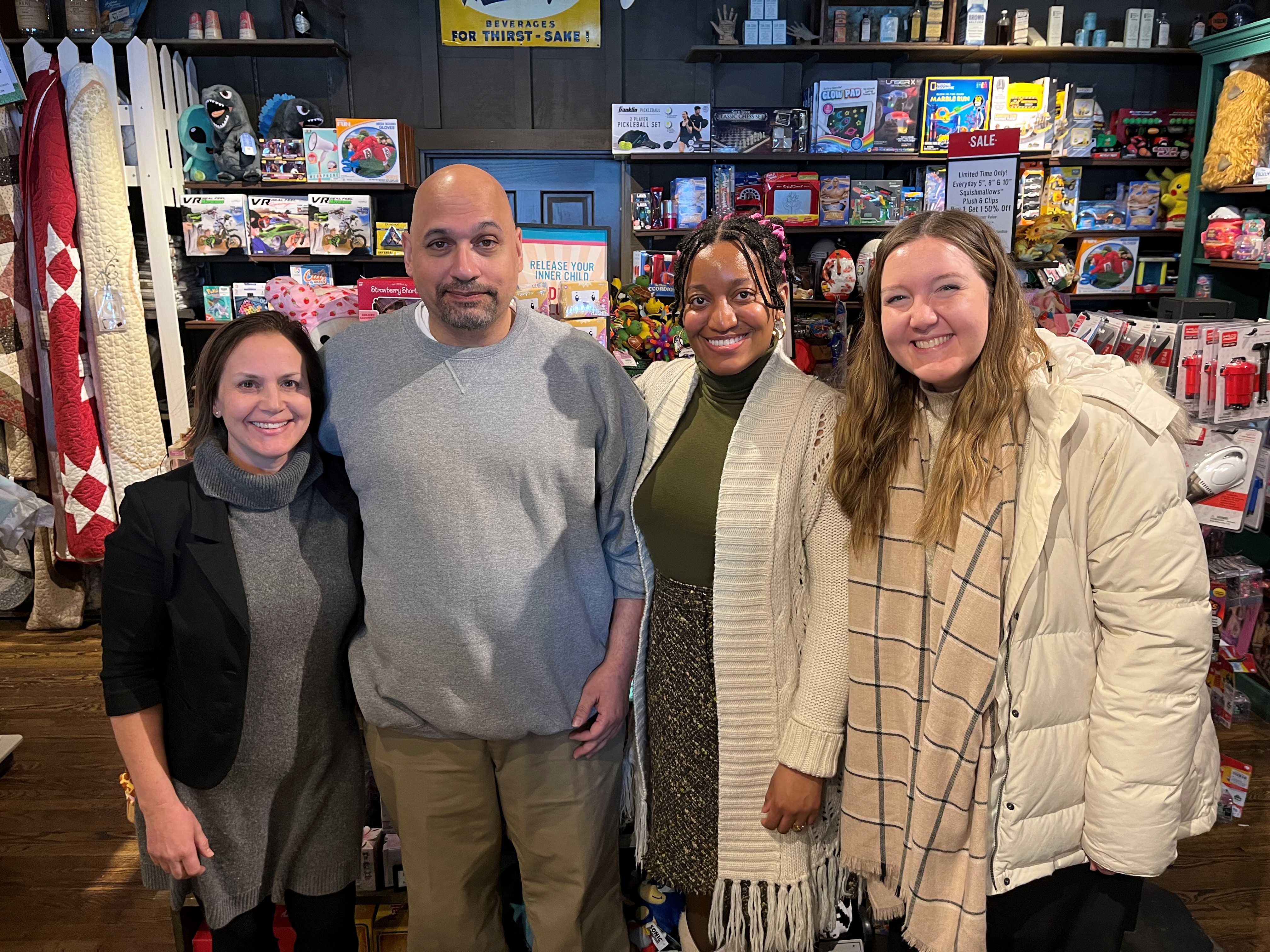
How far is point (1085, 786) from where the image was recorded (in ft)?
4.27

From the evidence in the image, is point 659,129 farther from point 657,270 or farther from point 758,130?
point 657,270

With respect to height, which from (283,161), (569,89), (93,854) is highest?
(569,89)

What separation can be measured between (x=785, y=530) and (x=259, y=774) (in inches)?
37.7

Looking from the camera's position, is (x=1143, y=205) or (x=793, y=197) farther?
(x=1143, y=205)

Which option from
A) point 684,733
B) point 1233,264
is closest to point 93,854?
point 684,733

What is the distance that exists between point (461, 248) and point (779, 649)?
A: 0.83 meters

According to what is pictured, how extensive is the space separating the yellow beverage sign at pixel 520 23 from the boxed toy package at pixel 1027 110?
6.34 ft

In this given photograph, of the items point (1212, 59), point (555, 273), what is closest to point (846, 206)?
point (1212, 59)

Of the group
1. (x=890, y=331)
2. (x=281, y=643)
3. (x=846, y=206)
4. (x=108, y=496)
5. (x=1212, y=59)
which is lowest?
(x=108, y=496)

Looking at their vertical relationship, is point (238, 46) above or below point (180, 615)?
above

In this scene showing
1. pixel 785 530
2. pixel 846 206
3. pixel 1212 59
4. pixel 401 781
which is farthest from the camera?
pixel 846 206

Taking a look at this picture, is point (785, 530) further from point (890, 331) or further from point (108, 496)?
point (108, 496)

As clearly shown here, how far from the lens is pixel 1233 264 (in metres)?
3.79

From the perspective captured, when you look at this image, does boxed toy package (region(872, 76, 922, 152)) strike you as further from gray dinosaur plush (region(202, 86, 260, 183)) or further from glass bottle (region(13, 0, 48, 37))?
glass bottle (region(13, 0, 48, 37))
